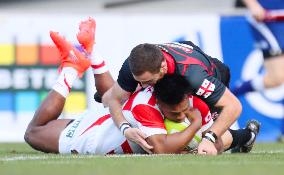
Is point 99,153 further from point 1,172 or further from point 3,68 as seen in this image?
point 3,68

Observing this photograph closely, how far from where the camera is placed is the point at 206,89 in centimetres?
825

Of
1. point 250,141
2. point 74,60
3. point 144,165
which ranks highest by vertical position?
point 144,165

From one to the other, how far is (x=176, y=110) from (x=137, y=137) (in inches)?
14.9

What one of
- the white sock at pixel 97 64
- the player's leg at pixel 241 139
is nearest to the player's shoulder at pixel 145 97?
the player's leg at pixel 241 139

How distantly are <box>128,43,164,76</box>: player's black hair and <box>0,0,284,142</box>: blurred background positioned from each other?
15.8 ft

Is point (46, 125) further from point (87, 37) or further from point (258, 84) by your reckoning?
point (258, 84)

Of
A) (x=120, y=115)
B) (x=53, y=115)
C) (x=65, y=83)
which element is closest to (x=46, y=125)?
(x=53, y=115)

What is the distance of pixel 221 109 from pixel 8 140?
502 cm

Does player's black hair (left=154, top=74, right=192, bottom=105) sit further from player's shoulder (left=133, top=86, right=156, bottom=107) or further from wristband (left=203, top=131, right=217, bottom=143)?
wristband (left=203, top=131, right=217, bottom=143)

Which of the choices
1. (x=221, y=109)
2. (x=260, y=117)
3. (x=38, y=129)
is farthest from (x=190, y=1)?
(x=221, y=109)

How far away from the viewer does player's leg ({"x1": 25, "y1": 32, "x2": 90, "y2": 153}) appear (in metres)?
9.62

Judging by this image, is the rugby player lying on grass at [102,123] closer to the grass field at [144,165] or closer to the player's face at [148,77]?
the player's face at [148,77]

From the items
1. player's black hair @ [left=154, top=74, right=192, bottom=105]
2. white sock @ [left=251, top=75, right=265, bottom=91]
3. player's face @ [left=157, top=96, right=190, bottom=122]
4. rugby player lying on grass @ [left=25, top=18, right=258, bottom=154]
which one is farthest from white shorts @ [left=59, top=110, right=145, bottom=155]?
white sock @ [left=251, top=75, right=265, bottom=91]

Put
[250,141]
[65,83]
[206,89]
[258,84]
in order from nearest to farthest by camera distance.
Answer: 1. [206,89]
2. [250,141]
3. [65,83]
4. [258,84]
